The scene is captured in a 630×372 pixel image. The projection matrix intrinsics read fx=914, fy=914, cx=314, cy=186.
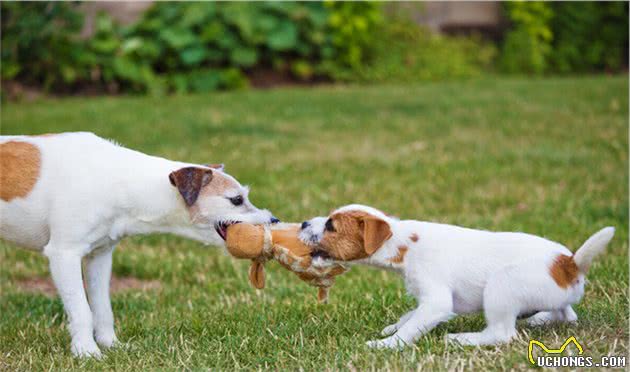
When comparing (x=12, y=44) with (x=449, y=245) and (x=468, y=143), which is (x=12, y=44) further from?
(x=449, y=245)

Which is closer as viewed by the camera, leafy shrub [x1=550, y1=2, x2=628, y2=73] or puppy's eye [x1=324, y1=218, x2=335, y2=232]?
puppy's eye [x1=324, y1=218, x2=335, y2=232]

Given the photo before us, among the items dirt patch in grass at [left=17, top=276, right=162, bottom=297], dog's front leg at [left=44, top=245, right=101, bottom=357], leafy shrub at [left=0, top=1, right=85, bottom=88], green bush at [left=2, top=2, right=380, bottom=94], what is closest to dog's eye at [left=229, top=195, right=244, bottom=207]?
dog's front leg at [left=44, top=245, right=101, bottom=357]

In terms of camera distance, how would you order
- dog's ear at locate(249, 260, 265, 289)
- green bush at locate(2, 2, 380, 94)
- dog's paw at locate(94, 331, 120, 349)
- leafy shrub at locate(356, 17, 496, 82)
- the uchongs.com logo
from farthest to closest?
1. leafy shrub at locate(356, 17, 496, 82)
2. green bush at locate(2, 2, 380, 94)
3. dog's paw at locate(94, 331, 120, 349)
4. dog's ear at locate(249, 260, 265, 289)
5. the uchongs.com logo

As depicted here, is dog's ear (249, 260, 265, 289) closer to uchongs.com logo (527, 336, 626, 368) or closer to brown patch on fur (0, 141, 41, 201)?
brown patch on fur (0, 141, 41, 201)

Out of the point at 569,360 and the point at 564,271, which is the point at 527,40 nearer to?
the point at 564,271

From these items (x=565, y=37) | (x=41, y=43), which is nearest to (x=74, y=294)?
(x=41, y=43)

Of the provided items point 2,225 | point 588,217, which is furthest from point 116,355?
point 588,217

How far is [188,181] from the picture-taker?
14.0ft

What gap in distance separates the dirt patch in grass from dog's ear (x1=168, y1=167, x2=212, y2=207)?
5.82 feet

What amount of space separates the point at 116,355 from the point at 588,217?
13.6 ft

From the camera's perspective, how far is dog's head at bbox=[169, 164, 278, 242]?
4.34 metres

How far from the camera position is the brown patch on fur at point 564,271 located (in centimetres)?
404

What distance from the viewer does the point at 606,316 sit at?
4.36 m

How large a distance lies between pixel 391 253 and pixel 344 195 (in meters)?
3.68
